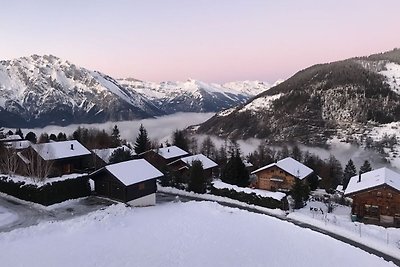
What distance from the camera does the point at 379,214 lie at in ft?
133

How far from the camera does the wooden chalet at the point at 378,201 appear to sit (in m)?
40.0

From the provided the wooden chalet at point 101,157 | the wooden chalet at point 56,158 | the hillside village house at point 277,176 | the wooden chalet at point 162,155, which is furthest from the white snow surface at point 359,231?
the wooden chalet at point 101,157

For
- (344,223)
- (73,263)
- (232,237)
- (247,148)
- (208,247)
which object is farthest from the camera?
(247,148)

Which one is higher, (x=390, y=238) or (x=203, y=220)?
(x=203, y=220)

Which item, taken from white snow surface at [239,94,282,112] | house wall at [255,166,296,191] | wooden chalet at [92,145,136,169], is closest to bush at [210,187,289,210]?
house wall at [255,166,296,191]

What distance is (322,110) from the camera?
16450 cm

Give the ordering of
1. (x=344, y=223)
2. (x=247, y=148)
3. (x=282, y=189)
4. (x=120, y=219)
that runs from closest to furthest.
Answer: (x=120, y=219)
(x=344, y=223)
(x=282, y=189)
(x=247, y=148)

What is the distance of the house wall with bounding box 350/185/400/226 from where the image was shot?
40.0 meters

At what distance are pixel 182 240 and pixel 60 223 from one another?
9893mm

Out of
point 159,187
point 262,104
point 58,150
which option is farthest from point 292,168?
point 262,104

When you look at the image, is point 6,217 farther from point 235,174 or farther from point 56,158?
point 235,174

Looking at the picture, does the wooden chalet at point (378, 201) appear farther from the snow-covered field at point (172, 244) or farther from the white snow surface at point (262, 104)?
the white snow surface at point (262, 104)

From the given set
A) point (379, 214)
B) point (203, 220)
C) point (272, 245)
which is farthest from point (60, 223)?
point (379, 214)

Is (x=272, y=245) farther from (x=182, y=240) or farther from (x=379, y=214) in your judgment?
(x=379, y=214)
